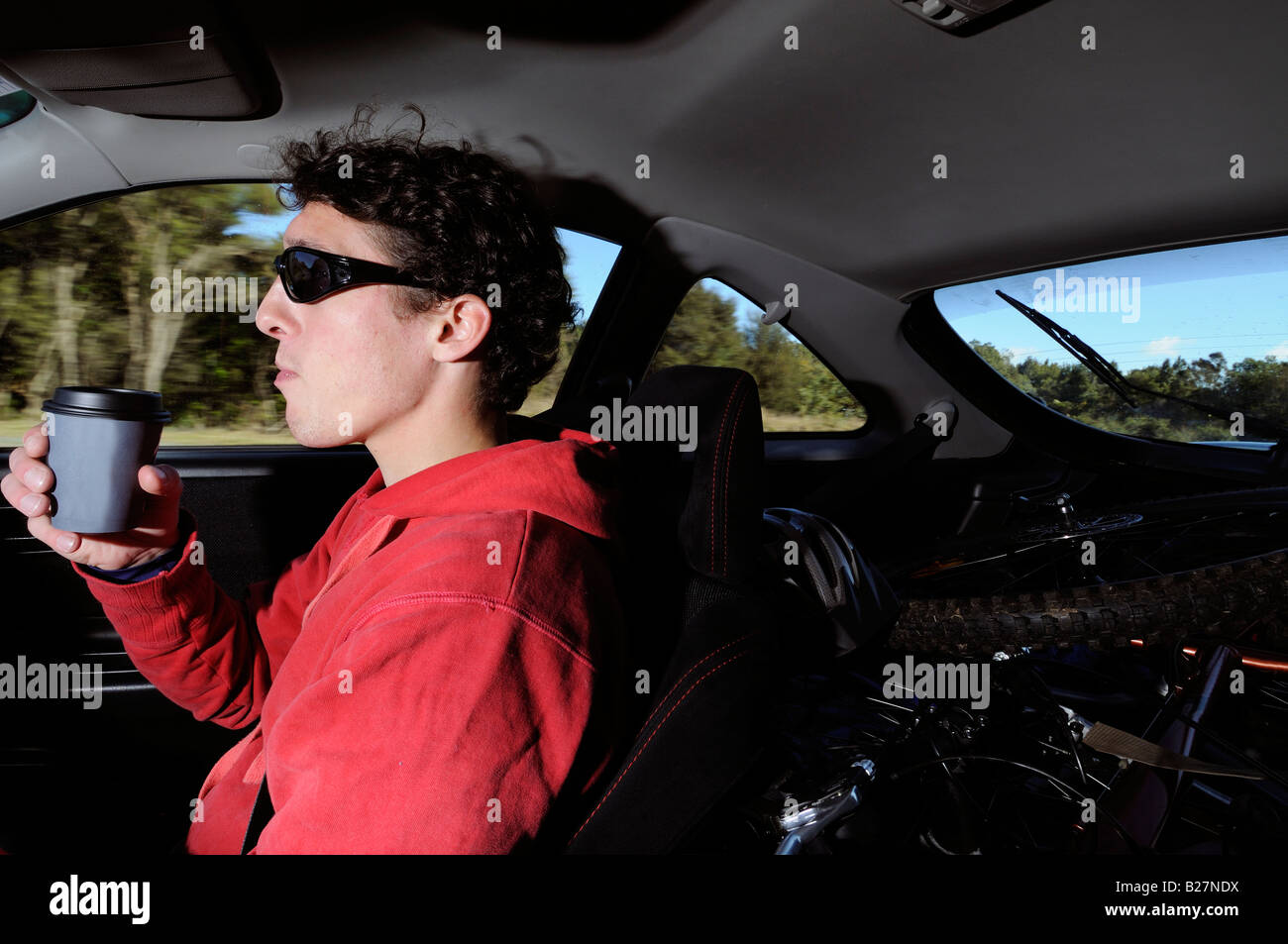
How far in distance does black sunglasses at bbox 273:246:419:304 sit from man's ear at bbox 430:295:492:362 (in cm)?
8

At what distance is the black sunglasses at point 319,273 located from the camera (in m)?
1.08

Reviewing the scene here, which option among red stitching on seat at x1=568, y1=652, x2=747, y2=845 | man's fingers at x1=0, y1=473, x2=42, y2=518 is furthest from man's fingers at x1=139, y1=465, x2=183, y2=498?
red stitching on seat at x1=568, y1=652, x2=747, y2=845

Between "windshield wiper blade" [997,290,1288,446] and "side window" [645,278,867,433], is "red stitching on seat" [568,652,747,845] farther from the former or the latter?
"windshield wiper blade" [997,290,1288,446]

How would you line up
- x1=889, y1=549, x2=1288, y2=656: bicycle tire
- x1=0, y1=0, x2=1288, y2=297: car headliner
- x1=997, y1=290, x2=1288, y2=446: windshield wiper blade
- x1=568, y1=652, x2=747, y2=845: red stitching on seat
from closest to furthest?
x1=568, y1=652, x2=747, y2=845: red stitching on seat < x1=889, y1=549, x2=1288, y2=656: bicycle tire < x1=0, y1=0, x2=1288, y2=297: car headliner < x1=997, y1=290, x2=1288, y2=446: windshield wiper blade

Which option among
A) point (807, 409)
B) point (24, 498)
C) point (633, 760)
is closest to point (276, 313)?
point (24, 498)

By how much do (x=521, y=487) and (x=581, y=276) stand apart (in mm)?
1593

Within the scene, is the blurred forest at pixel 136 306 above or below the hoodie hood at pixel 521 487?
above

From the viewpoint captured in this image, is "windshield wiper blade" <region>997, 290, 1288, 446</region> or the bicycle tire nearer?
the bicycle tire

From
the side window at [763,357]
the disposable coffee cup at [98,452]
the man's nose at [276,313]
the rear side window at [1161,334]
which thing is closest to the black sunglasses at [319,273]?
the man's nose at [276,313]

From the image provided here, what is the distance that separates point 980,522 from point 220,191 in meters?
2.34

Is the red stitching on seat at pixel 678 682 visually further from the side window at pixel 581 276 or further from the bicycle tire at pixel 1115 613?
the side window at pixel 581 276

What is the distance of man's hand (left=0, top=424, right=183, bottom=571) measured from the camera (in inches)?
Result: 38.8

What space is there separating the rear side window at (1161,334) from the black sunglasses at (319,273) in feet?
6.10

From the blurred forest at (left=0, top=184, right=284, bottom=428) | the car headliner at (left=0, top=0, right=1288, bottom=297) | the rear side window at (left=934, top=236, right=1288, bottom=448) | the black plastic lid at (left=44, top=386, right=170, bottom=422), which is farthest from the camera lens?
the rear side window at (left=934, top=236, right=1288, bottom=448)
